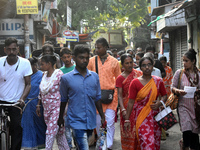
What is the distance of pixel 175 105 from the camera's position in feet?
17.4

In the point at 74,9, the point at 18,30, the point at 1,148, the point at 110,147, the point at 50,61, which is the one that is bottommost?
the point at 110,147

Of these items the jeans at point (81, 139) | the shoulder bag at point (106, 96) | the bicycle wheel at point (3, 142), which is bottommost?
the bicycle wheel at point (3, 142)

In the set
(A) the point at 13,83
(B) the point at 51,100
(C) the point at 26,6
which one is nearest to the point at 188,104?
(B) the point at 51,100

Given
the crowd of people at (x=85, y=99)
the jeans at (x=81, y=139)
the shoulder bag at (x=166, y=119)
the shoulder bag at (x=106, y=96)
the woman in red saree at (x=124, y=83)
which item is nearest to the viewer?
the jeans at (x=81, y=139)

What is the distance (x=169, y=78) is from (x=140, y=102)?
404 centimetres

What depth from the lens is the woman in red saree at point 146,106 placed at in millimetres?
4770

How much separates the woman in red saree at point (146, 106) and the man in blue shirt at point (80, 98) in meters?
0.83

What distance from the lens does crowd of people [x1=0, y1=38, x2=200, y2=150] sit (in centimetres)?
420

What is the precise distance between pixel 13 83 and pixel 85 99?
156 centimetres

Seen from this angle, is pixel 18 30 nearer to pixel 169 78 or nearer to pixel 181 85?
pixel 169 78

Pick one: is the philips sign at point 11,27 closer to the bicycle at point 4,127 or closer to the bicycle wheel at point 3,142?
the bicycle at point 4,127

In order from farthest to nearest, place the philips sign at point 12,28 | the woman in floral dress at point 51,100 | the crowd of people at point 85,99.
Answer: the philips sign at point 12,28, the woman in floral dress at point 51,100, the crowd of people at point 85,99

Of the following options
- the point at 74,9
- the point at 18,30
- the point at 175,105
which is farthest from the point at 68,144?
the point at 74,9

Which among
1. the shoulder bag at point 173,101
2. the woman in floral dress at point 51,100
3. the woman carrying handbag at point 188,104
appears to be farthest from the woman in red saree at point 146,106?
the woman in floral dress at point 51,100
